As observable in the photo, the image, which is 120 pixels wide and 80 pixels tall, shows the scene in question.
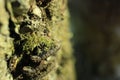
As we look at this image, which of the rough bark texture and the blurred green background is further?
the blurred green background

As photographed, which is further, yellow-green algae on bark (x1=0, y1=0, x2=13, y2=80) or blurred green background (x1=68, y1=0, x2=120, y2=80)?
blurred green background (x1=68, y1=0, x2=120, y2=80)

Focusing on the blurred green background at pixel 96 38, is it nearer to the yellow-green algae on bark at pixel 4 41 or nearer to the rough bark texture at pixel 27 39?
the rough bark texture at pixel 27 39

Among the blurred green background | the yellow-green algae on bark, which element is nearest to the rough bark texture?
the yellow-green algae on bark

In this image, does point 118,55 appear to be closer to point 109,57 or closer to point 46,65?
point 109,57

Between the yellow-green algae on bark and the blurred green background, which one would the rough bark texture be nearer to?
the yellow-green algae on bark

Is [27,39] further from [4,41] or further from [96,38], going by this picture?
[96,38]

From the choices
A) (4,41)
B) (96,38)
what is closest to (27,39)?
→ (4,41)

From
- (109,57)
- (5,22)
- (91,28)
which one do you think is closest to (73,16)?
(91,28)

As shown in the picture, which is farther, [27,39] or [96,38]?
[96,38]

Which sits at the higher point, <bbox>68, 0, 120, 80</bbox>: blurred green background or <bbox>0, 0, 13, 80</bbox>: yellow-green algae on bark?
<bbox>0, 0, 13, 80</bbox>: yellow-green algae on bark
